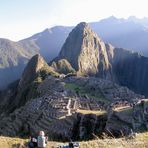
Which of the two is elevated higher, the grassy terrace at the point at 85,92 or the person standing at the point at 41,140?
the person standing at the point at 41,140

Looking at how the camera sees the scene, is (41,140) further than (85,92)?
No

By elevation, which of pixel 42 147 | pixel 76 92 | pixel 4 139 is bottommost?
pixel 76 92

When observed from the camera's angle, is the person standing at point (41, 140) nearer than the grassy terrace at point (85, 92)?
Yes

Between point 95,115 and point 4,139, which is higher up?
point 4,139

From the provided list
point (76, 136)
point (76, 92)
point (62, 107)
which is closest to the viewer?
point (76, 136)

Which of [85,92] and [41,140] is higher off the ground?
[41,140]

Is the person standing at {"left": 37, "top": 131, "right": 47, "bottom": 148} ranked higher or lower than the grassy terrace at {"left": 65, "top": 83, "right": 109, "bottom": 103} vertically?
higher

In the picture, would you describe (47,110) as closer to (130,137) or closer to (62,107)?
(62,107)

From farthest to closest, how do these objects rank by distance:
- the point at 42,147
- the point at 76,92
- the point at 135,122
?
the point at 76,92
the point at 135,122
the point at 42,147

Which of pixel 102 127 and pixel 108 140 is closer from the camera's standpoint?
pixel 108 140

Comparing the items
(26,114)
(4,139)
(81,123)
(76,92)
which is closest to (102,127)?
(81,123)

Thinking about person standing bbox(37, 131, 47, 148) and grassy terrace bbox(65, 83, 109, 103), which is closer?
person standing bbox(37, 131, 47, 148)
